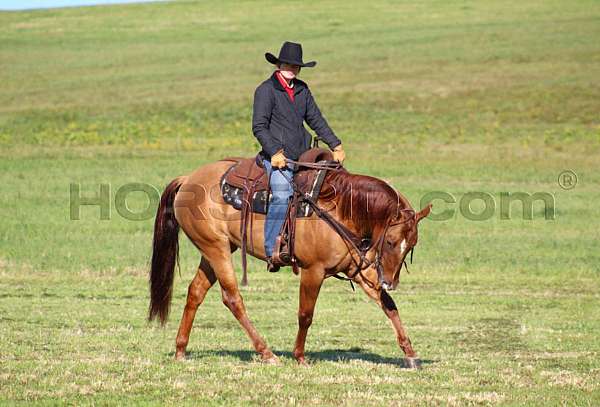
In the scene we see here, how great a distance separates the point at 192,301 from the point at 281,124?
1.90 m

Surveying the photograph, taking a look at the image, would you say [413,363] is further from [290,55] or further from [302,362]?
[290,55]

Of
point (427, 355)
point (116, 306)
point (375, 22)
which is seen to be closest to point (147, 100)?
point (375, 22)

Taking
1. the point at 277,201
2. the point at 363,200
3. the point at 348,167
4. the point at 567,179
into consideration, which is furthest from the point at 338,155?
the point at 348,167

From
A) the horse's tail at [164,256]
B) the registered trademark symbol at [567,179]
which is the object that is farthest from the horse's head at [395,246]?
the registered trademark symbol at [567,179]

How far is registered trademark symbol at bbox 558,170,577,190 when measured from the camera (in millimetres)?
28250

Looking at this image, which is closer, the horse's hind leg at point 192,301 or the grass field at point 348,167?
the grass field at point 348,167

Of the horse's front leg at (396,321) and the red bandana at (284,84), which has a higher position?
the red bandana at (284,84)

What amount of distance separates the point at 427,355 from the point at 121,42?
194ft

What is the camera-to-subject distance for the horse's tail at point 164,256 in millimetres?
10648

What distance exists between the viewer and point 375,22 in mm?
70062

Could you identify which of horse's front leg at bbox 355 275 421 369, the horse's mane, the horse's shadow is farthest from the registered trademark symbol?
the horse's mane

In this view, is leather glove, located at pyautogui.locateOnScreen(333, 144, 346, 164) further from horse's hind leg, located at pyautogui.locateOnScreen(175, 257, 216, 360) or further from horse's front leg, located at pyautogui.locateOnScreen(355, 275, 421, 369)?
horse's hind leg, located at pyautogui.locateOnScreen(175, 257, 216, 360)

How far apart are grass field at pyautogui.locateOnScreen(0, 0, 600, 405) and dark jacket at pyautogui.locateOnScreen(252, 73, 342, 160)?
1.99m

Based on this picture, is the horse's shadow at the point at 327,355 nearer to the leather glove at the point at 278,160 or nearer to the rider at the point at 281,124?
the rider at the point at 281,124
